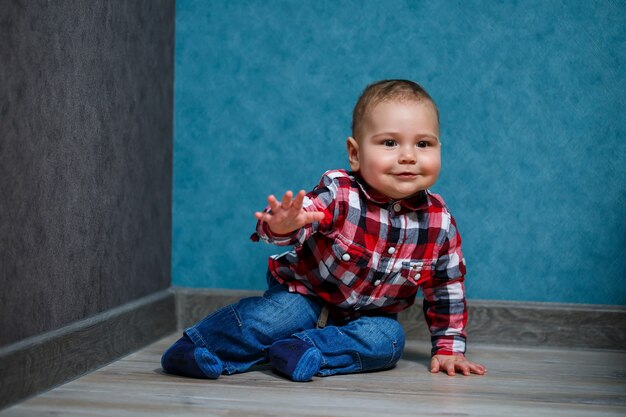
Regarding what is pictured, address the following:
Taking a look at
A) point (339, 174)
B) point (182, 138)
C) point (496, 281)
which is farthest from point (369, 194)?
point (182, 138)

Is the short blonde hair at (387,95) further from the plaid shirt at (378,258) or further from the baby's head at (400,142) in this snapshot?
the plaid shirt at (378,258)

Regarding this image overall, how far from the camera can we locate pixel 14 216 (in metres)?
1.17

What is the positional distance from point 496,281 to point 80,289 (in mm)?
936

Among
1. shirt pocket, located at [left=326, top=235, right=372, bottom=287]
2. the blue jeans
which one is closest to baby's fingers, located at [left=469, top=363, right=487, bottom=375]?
the blue jeans

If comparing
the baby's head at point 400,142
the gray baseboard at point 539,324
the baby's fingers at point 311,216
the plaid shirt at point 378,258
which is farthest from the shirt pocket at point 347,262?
the gray baseboard at point 539,324

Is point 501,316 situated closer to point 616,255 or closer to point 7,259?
point 616,255

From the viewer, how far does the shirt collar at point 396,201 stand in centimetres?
152

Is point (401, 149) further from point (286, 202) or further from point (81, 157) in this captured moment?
point (81, 157)

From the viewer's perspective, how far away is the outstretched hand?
1.21m

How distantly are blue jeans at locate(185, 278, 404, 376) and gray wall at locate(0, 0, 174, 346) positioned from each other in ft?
0.81

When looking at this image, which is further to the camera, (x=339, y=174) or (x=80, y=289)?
(x=339, y=174)

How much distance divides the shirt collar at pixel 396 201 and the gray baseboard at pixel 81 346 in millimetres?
542

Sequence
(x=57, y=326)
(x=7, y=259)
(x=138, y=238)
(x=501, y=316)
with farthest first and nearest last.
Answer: (x=501, y=316)
(x=138, y=238)
(x=57, y=326)
(x=7, y=259)

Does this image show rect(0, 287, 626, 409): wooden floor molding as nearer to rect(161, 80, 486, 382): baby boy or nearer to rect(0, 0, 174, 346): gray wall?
rect(0, 0, 174, 346): gray wall
